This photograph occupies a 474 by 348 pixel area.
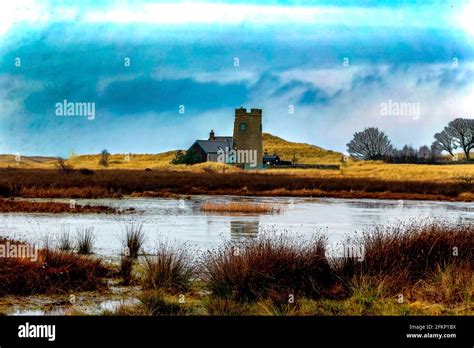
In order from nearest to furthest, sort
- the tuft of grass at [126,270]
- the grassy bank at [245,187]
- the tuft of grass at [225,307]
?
the tuft of grass at [225,307]
the tuft of grass at [126,270]
the grassy bank at [245,187]

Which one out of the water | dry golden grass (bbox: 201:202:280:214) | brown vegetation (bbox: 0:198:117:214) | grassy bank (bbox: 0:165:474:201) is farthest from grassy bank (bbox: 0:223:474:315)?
grassy bank (bbox: 0:165:474:201)

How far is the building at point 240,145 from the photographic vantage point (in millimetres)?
70875

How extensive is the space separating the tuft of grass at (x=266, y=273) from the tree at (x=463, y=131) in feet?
176

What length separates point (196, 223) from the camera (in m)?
21.7

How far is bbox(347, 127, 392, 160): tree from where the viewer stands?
250ft

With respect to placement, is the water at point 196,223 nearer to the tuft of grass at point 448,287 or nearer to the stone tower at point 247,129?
the tuft of grass at point 448,287

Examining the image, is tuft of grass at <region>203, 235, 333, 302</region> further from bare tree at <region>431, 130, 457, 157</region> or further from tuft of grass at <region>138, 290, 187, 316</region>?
bare tree at <region>431, 130, 457, 157</region>

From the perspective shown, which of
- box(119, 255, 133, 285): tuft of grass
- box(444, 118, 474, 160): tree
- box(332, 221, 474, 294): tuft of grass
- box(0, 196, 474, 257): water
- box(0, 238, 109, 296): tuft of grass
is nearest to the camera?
box(0, 238, 109, 296): tuft of grass

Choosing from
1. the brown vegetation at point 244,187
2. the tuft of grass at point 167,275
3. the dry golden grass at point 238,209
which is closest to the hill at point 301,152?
the brown vegetation at point 244,187

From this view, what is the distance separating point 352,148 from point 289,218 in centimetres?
5430

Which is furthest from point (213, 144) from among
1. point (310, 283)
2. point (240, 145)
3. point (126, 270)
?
point (310, 283)

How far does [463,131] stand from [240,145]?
2247 centimetres

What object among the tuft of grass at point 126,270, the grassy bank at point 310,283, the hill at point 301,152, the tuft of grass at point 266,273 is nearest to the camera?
the grassy bank at point 310,283
